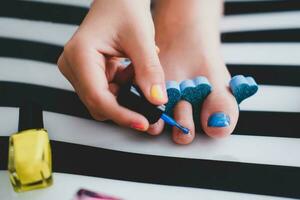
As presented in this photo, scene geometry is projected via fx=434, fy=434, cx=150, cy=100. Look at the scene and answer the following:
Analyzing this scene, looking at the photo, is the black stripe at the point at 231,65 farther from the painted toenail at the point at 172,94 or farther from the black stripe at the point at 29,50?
the painted toenail at the point at 172,94

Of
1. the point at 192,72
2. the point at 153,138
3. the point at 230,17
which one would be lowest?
the point at 153,138

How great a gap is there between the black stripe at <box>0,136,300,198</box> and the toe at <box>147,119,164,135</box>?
0.05 metres

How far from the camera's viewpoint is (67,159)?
77 cm

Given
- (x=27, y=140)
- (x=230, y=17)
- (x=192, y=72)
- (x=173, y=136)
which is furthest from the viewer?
(x=230, y=17)

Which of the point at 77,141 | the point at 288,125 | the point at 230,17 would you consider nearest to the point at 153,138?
the point at 77,141

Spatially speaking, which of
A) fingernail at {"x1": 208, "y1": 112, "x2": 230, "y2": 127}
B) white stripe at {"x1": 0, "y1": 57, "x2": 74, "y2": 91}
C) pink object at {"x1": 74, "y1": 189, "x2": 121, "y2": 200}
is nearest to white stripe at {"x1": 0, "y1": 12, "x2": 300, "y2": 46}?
white stripe at {"x1": 0, "y1": 57, "x2": 74, "y2": 91}

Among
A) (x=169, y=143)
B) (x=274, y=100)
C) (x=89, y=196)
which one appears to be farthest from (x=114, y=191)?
(x=274, y=100)

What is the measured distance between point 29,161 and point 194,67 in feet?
1.40

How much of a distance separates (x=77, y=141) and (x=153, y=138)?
14cm

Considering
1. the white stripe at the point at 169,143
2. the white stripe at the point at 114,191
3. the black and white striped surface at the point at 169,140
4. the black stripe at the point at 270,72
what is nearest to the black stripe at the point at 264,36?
the black and white striped surface at the point at 169,140

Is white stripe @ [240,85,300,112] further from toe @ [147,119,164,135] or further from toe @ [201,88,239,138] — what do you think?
toe @ [147,119,164,135]

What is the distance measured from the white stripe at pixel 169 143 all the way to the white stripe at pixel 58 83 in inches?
3.9

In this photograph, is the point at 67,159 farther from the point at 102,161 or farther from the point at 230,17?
the point at 230,17

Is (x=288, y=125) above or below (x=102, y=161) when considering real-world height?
above
